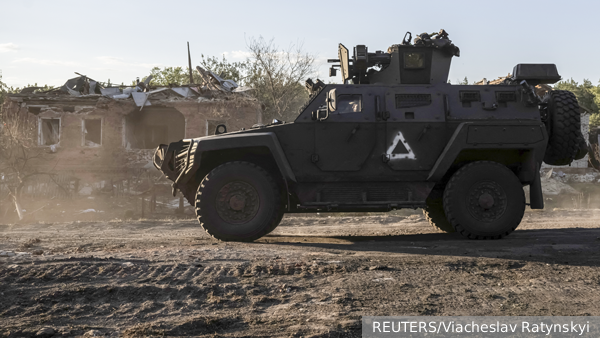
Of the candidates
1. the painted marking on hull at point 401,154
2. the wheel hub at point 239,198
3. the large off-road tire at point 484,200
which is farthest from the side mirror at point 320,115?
the large off-road tire at point 484,200

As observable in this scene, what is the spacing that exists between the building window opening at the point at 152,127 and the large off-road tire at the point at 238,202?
17.6 meters

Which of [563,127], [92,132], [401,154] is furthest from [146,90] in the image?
[563,127]

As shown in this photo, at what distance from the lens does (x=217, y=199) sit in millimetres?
7074

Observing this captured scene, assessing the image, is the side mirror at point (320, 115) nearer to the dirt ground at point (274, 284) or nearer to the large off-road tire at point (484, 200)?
the dirt ground at point (274, 284)

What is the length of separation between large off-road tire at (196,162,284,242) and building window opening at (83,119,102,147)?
18.4 meters

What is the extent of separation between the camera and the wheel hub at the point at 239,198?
23.2 ft

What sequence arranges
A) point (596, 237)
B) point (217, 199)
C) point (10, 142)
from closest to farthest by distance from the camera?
point (217, 199), point (596, 237), point (10, 142)

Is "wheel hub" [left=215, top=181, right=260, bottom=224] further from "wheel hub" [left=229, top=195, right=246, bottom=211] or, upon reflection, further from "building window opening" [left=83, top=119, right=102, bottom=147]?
"building window opening" [left=83, top=119, right=102, bottom=147]

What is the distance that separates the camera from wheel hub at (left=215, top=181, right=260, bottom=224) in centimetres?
707

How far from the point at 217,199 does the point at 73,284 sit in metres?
2.78

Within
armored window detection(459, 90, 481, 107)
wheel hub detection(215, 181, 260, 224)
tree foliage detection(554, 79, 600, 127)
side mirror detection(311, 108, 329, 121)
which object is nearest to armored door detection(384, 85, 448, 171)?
Result: armored window detection(459, 90, 481, 107)

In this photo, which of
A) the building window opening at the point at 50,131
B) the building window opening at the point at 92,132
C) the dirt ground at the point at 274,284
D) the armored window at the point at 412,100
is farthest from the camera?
the building window opening at the point at 50,131

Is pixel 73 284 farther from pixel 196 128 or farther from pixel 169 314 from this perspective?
pixel 196 128

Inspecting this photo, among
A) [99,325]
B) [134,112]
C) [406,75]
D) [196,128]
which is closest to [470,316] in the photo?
[99,325]
